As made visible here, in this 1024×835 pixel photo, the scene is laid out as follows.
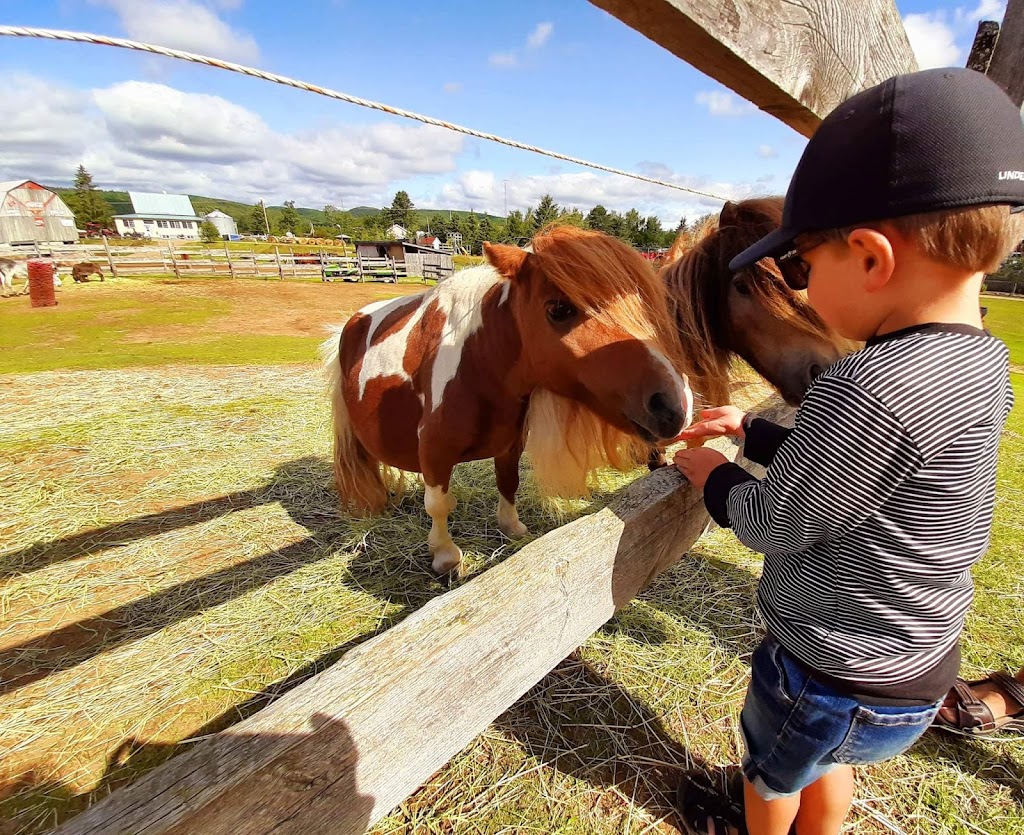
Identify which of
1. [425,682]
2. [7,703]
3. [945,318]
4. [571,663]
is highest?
[945,318]

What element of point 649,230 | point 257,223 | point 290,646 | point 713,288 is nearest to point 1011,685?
point 713,288

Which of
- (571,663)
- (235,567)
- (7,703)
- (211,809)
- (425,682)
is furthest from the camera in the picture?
(235,567)

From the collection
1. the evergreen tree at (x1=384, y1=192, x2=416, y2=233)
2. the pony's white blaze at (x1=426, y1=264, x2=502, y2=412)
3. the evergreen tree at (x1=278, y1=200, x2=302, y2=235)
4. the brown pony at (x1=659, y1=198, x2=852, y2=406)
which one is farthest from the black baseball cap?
the evergreen tree at (x1=278, y1=200, x2=302, y2=235)

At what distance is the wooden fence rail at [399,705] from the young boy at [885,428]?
0.44 m

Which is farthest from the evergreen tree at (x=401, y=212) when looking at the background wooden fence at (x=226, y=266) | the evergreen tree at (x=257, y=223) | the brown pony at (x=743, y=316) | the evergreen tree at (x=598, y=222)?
the brown pony at (x=743, y=316)

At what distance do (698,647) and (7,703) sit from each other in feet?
10.7

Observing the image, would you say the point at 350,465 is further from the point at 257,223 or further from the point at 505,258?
the point at 257,223

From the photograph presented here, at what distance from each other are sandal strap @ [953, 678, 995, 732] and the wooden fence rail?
4.95 ft

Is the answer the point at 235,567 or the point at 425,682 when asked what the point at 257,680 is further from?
the point at 425,682

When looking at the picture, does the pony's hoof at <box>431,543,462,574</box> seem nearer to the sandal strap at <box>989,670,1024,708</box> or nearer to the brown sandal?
the brown sandal

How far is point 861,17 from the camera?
1260 mm

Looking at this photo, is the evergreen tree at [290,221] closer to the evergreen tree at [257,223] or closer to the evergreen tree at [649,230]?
the evergreen tree at [257,223]

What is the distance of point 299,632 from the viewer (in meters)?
2.44

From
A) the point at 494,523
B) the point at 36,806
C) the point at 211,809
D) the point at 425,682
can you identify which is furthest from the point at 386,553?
the point at 211,809
